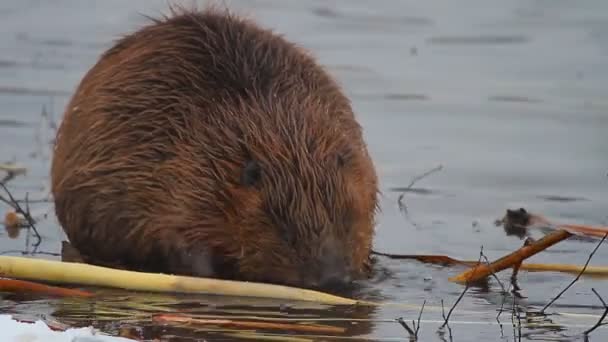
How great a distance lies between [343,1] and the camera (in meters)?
12.3

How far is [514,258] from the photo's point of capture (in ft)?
16.0

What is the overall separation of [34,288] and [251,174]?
30.6 inches

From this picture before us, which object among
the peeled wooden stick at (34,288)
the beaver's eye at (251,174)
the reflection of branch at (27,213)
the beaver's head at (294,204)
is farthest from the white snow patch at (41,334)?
the reflection of branch at (27,213)

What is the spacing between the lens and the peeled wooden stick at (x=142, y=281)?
4.72 meters

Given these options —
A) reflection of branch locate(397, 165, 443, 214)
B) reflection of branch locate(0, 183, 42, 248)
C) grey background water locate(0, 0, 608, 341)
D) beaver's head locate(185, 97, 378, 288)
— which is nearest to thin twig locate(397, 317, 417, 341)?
grey background water locate(0, 0, 608, 341)

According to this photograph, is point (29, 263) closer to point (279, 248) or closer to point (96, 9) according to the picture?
point (279, 248)

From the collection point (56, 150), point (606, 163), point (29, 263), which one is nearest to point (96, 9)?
point (606, 163)

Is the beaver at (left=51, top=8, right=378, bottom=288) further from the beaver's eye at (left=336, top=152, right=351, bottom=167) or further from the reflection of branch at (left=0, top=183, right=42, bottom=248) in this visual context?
the reflection of branch at (left=0, top=183, right=42, bottom=248)

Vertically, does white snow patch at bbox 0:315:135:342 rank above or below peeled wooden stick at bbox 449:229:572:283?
below

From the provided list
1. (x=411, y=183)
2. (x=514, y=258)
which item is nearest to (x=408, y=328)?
(x=514, y=258)

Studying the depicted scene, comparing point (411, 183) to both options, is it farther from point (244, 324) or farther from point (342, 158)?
point (244, 324)

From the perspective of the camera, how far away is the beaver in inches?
194

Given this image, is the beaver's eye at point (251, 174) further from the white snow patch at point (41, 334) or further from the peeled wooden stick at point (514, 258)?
the white snow patch at point (41, 334)

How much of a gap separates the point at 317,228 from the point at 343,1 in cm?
761
